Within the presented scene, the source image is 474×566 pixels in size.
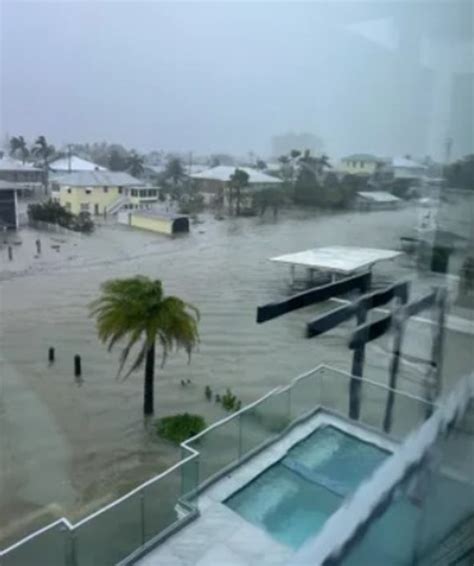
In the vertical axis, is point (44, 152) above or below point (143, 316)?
above

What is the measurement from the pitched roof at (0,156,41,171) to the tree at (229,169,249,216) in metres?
1.14

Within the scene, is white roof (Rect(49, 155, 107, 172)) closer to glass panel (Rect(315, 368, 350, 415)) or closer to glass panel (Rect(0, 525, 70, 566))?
glass panel (Rect(315, 368, 350, 415))

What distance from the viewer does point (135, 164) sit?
2.89m

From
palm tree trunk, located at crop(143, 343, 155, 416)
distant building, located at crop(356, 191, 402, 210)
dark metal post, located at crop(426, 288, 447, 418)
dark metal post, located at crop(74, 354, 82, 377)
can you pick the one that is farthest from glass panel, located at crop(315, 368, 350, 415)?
dark metal post, located at crop(74, 354, 82, 377)

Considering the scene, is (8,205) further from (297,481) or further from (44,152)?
(297,481)

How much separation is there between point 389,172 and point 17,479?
89.7 inches

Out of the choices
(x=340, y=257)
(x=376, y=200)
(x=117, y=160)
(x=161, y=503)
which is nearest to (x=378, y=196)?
(x=376, y=200)

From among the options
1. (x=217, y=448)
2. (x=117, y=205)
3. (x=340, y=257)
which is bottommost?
(x=217, y=448)

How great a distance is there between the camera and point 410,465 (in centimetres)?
52

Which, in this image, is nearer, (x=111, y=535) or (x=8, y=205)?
(x=111, y=535)

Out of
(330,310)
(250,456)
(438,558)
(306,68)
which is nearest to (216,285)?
(306,68)

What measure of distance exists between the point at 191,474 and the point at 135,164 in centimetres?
168

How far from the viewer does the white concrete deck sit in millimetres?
1090

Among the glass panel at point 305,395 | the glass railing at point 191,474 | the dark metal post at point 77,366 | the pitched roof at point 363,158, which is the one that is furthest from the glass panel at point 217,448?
the dark metal post at point 77,366
